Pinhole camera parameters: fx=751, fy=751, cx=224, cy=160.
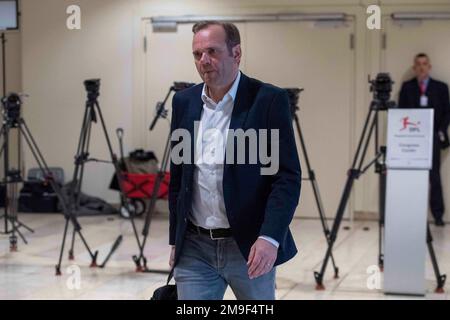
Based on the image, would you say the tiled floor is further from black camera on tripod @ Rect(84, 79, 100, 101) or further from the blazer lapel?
the blazer lapel

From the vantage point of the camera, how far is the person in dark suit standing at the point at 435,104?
743 centimetres

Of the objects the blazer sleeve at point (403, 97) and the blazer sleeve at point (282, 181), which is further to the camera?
the blazer sleeve at point (403, 97)

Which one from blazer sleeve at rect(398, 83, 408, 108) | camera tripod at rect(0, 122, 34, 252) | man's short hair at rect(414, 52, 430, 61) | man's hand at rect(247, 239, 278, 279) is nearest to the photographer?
man's hand at rect(247, 239, 278, 279)

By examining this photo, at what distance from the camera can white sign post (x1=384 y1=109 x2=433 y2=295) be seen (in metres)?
4.68

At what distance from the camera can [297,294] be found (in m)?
4.79

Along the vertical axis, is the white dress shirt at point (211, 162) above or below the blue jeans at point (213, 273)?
above

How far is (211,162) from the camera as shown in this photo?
93.7 inches

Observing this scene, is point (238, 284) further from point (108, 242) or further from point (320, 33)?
point (320, 33)

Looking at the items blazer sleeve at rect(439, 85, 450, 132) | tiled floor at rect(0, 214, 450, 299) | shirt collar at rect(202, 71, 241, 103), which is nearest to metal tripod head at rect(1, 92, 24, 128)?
tiled floor at rect(0, 214, 450, 299)

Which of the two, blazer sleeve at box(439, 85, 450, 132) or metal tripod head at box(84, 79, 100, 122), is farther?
blazer sleeve at box(439, 85, 450, 132)

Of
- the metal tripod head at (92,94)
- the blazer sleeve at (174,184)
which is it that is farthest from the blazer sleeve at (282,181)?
the metal tripod head at (92,94)

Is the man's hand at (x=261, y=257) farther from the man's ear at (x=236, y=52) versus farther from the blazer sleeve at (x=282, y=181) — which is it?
the man's ear at (x=236, y=52)

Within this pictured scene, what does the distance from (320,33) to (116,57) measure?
2192mm
